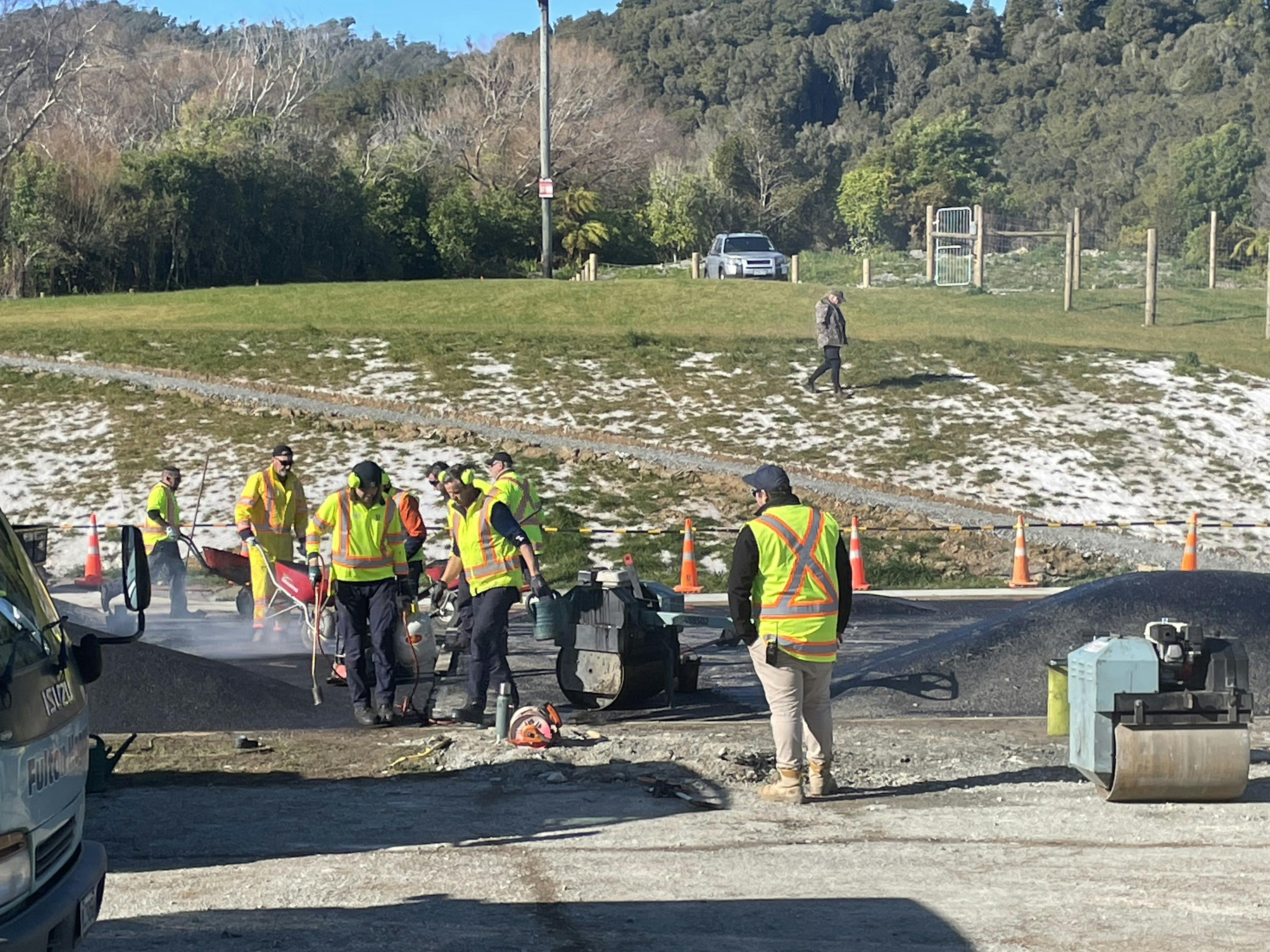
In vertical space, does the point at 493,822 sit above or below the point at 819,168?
below

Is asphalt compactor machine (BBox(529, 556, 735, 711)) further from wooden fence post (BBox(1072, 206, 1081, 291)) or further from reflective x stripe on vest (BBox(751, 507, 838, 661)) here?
wooden fence post (BBox(1072, 206, 1081, 291))

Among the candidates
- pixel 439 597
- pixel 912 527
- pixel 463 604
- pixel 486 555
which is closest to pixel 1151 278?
pixel 912 527

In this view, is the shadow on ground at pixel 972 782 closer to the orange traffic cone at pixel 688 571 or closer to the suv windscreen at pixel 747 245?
the orange traffic cone at pixel 688 571

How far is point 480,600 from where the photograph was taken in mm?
11234

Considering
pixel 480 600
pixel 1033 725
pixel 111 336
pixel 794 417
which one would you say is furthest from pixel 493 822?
pixel 111 336

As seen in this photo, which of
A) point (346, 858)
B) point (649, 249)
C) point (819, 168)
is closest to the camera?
point (346, 858)

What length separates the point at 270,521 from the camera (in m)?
15.3

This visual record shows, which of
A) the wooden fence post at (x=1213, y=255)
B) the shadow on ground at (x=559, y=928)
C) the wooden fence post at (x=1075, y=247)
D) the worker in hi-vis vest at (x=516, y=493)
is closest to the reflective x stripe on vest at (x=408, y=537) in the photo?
the worker in hi-vis vest at (x=516, y=493)

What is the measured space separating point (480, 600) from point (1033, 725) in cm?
369

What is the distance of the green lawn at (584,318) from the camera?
106 ft

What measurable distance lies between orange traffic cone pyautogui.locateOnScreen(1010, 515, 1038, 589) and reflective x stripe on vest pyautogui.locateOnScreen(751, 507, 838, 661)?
10.2 meters

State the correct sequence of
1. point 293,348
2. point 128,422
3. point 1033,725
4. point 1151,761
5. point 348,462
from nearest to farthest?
1. point 1151,761
2. point 1033,725
3. point 348,462
4. point 128,422
5. point 293,348

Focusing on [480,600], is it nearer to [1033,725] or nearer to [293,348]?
[1033,725]

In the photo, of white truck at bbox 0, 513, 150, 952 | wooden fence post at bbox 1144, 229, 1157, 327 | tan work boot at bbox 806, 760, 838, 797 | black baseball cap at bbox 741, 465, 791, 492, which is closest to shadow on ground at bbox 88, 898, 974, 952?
white truck at bbox 0, 513, 150, 952
